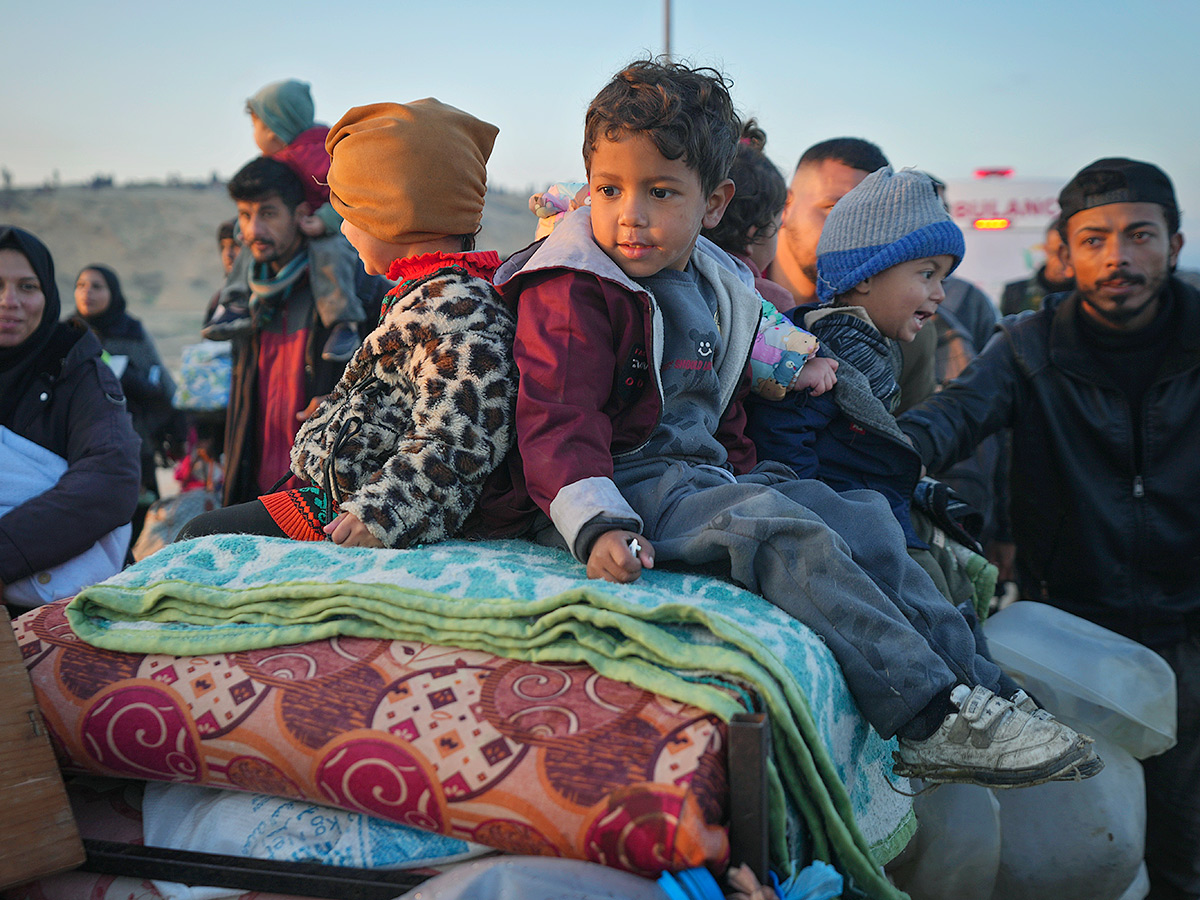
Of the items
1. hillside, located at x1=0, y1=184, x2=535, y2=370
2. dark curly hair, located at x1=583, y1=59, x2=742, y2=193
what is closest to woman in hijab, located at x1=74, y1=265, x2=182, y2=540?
dark curly hair, located at x1=583, y1=59, x2=742, y2=193

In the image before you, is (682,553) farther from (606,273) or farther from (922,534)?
(922,534)

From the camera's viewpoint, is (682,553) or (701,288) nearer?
(682,553)

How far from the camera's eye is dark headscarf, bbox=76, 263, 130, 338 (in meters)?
5.68

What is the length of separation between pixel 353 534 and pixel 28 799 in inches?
24.3

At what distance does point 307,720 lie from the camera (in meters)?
1.31

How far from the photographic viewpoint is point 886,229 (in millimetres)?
2168

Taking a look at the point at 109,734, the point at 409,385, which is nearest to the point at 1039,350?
the point at 409,385

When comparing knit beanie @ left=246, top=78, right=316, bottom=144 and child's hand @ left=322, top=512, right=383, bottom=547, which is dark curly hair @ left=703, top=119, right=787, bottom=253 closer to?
child's hand @ left=322, top=512, right=383, bottom=547

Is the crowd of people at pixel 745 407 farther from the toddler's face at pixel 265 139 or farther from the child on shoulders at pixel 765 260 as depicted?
the toddler's face at pixel 265 139

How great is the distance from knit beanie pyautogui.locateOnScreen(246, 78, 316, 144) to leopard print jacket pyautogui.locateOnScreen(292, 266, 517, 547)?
9.04 feet

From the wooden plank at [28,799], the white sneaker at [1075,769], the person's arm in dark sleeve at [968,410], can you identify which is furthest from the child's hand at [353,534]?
the person's arm in dark sleeve at [968,410]

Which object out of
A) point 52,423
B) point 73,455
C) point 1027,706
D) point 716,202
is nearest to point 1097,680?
point 1027,706

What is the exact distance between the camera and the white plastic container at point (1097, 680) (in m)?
2.40

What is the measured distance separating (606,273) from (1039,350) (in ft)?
6.66
